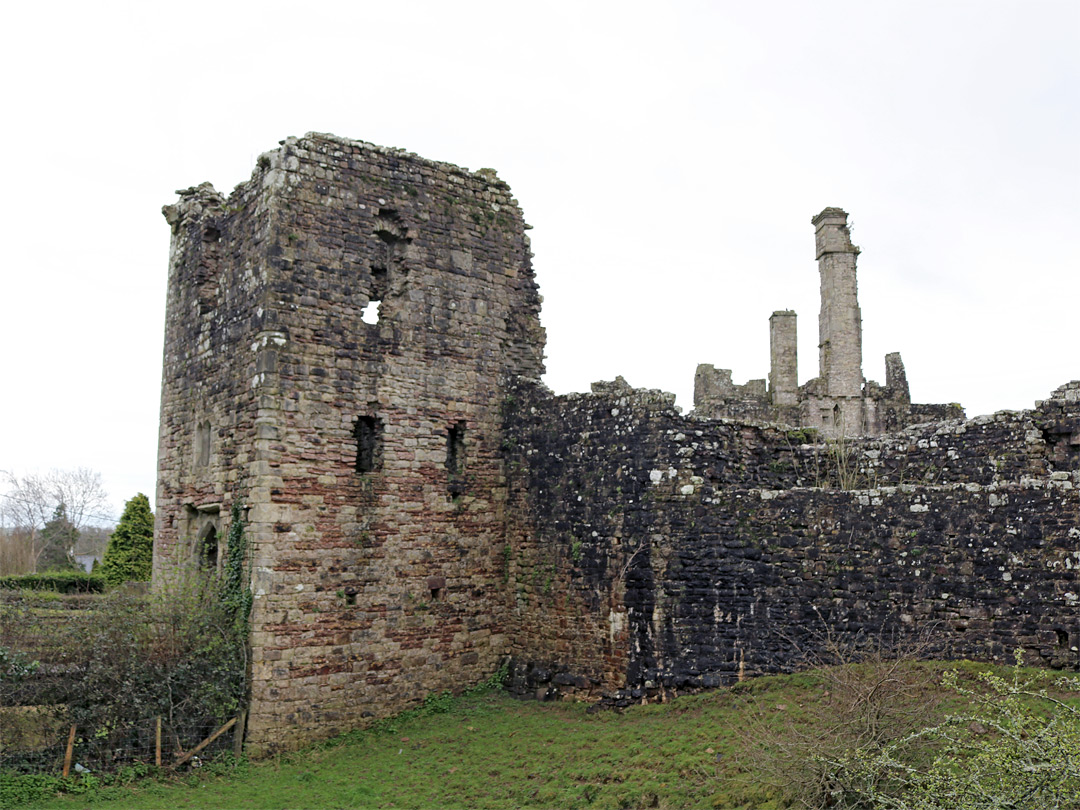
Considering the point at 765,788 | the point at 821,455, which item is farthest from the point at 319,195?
the point at 765,788

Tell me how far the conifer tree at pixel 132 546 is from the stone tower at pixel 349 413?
16.2 meters

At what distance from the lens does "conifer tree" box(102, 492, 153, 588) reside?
30.1 meters

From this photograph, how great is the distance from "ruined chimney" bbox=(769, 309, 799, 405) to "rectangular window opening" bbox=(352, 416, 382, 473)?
15.3 metres

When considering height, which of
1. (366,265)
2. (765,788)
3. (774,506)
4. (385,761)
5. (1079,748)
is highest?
(366,265)

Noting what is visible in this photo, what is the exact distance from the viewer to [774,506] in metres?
12.1

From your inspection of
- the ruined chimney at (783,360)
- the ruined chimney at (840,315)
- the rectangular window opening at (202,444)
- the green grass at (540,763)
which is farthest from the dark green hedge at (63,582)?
the ruined chimney at (840,315)

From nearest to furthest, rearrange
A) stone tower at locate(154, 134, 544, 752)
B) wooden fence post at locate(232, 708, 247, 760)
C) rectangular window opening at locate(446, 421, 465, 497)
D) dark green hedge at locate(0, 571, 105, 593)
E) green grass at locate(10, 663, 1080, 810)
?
green grass at locate(10, 663, 1080, 810), wooden fence post at locate(232, 708, 247, 760), stone tower at locate(154, 134, 544, 752), rectangular window opening at locate(446, 421, 465, 497), dark green hedge at locate(0, 571, 105, 593)

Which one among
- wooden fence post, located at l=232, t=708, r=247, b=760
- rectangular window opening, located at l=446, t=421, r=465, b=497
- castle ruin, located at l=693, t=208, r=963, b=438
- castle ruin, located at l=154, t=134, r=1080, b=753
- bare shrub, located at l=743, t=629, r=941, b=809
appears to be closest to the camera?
bare shrub, located at l=743, t=629, r=941, b=809

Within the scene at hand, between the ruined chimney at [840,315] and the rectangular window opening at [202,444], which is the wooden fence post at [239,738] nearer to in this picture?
the rectangular window opening at [202,444]

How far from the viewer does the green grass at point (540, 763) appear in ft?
30.6

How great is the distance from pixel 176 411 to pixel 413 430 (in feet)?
15.3

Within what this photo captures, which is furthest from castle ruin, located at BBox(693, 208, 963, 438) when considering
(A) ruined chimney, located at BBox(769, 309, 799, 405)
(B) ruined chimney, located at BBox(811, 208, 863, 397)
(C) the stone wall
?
(C) the stone wall

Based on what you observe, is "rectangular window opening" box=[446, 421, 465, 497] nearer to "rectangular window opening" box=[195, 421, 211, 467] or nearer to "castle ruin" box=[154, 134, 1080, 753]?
"castle ruin" box=[154, 134, 1080, 753]

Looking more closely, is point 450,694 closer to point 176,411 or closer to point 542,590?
point 542,590
